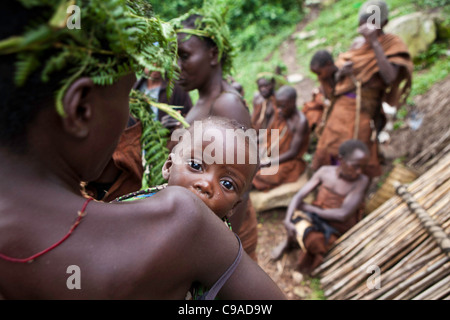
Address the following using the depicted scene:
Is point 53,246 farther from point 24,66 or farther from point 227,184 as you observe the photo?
point 227,184

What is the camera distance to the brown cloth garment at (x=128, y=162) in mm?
1815

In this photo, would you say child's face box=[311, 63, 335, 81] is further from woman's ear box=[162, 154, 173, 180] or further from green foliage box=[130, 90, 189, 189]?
woman's ear box=[162, 154, 173, 180]

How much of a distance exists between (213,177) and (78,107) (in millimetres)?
690

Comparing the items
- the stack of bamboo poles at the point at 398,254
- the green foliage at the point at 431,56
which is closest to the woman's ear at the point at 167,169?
the stack of bamboo poles at the point at 398,254

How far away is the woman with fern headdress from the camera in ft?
2.42

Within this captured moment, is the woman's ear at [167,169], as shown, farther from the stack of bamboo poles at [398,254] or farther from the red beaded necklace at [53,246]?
the stack of bamboo poles at [398,254]

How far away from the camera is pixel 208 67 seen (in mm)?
2518

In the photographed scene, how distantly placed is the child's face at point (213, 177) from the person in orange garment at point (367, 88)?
→ 11.6ft

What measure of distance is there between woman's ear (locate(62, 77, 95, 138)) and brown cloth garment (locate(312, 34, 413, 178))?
4264 millimetres

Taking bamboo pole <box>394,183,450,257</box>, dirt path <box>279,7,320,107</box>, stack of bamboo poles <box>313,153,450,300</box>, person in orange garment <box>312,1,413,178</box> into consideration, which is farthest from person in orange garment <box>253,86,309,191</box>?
dirt path <box>279,7,320,107</box>

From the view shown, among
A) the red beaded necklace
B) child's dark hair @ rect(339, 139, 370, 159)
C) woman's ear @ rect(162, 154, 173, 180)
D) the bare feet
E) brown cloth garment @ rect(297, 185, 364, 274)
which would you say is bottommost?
the bare feet

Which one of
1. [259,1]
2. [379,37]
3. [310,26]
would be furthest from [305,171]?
[259,1]

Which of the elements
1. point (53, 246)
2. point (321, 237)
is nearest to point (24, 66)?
point (53, 246)
